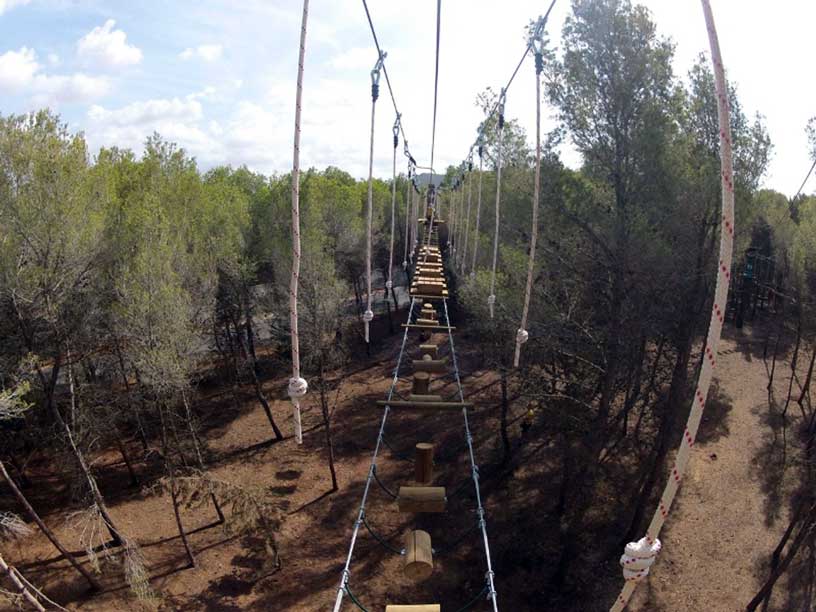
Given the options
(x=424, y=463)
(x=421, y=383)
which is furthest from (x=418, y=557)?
(x=421, y=383)

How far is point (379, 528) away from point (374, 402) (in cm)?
221

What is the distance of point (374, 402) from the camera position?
9.17 m

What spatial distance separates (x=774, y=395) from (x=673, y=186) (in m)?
9.33

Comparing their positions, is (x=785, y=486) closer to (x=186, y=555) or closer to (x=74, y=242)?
(x=186, y=555)

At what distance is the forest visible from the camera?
24.3ft

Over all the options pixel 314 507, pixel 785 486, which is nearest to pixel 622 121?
pixel 785 486

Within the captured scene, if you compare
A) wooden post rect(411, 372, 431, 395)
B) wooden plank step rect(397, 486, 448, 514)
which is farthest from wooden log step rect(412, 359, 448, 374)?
wooden plank step rect(397, 486, 448, 514)

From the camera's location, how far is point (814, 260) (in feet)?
41.2

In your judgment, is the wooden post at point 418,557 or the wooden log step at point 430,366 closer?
the wooden post at point 418,557

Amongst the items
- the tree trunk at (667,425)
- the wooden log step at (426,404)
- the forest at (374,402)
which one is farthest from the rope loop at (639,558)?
the tree trunk at (667,425)

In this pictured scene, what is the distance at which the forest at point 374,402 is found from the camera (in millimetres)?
7402

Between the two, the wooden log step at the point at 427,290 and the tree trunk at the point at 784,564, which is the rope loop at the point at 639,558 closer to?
the wooden log step at the point at 427,290

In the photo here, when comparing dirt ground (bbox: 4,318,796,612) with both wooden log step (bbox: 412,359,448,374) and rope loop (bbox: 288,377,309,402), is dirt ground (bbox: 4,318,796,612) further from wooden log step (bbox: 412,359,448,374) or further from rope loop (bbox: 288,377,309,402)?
rope loop (bbox: 288,377,309,402)

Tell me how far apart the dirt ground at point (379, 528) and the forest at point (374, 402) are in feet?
0.18
